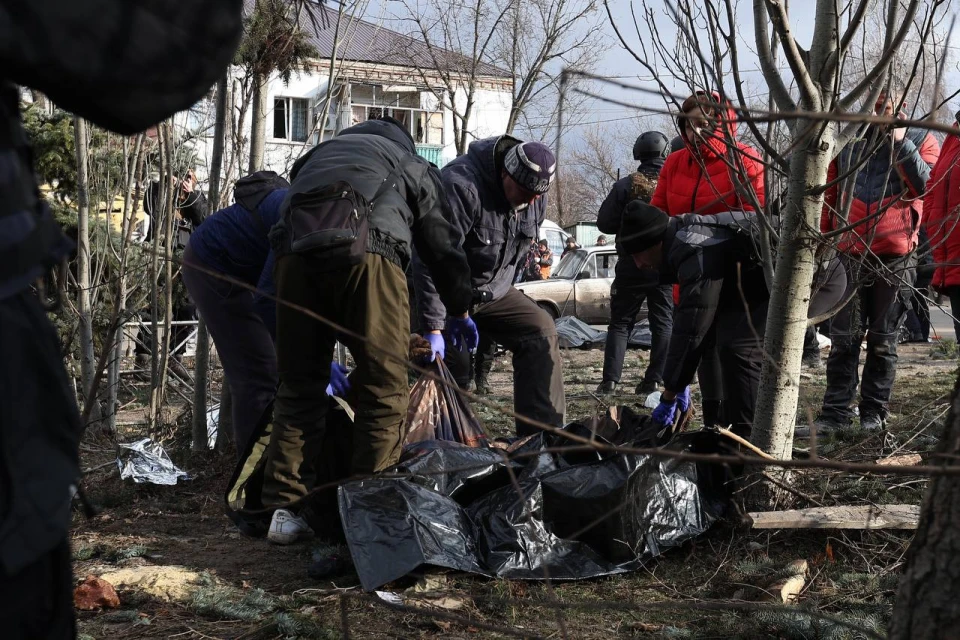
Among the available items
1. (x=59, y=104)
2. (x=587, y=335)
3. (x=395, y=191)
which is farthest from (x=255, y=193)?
(x=587, y=335)

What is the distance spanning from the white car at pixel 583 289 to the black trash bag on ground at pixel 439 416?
Result: 9.32m

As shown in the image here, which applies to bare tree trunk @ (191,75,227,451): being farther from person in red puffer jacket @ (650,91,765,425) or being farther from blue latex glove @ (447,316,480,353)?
person in red puffer jacket @ (650,91,765,425)

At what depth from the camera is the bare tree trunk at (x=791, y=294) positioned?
3.04 meters

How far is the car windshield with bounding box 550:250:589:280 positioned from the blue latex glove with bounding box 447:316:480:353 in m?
9.60

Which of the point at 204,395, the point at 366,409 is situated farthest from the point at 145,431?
the point at 366,409

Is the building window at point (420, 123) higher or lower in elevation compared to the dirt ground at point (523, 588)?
higher

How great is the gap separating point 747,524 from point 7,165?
267 cm

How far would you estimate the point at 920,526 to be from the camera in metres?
1.43

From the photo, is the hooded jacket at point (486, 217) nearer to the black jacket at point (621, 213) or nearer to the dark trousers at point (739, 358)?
the dark trousers at point (739, 358)

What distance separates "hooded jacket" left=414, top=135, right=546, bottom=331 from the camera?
4.39m

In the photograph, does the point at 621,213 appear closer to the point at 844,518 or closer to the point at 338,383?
the point at 338,383

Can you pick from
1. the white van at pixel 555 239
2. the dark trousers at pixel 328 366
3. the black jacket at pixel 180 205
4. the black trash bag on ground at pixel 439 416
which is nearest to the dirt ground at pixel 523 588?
the dark trousers at pixel 328 366

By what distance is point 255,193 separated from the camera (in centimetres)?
392

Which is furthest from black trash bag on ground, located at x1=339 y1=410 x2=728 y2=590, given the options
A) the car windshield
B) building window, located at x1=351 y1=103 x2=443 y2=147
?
building window, located at x1=351 y1=103 x2=443 y2=147
